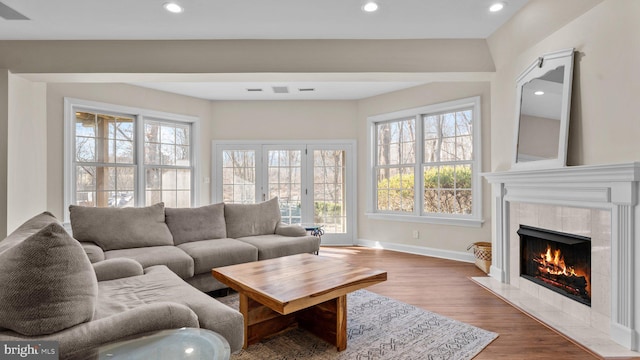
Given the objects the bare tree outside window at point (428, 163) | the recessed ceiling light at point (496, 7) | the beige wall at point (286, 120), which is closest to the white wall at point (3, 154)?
the beige wall at point (286, 120)

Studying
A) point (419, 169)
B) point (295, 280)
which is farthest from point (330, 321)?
point (419, 169)

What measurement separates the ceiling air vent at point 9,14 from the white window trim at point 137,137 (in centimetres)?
126

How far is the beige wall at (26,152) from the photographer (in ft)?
11.0

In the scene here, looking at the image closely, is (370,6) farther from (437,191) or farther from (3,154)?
(3,154)

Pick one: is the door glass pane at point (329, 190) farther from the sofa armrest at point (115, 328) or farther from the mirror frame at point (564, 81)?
the sofa armrest at point (115, 328)

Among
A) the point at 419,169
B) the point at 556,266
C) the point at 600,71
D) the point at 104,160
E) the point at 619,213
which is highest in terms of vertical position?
the point at 600,71

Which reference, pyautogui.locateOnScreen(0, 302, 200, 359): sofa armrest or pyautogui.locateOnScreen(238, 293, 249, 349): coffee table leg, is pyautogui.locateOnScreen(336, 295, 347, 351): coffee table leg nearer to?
pyautogui.locateOnScreen(238, 293, 249, 349): coffee table leg

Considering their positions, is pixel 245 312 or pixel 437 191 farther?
pixel 437 191

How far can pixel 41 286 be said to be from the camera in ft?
3.90

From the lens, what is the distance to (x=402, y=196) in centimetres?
509

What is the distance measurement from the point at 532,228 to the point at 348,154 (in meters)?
3.09

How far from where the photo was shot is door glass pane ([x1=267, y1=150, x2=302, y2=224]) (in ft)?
18.4

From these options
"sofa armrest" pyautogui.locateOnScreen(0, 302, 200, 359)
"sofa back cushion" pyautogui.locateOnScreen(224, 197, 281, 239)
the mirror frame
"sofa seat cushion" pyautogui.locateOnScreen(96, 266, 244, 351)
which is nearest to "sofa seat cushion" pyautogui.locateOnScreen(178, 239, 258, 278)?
"sofa back cushion" pyautogui.locateOnScreen(224, 197, 281, 239)

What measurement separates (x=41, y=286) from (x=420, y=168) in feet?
14.8
